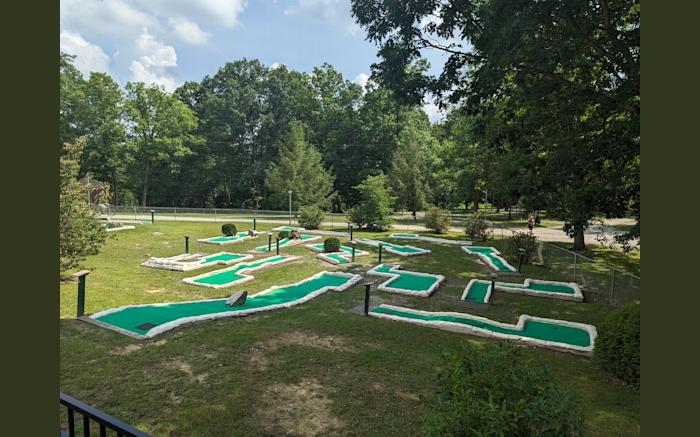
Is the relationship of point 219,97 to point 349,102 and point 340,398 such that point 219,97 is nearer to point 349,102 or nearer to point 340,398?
point 349,102

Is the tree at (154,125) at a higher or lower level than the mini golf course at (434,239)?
higher

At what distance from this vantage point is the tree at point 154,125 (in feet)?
144

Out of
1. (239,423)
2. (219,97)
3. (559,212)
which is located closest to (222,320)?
(239,423)

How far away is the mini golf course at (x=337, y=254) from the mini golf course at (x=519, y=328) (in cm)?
637

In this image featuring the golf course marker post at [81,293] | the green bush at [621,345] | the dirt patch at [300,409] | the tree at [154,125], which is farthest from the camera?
the tree at [154,125]

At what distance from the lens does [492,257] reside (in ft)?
56.4

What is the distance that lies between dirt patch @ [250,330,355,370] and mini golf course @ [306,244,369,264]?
315 inches

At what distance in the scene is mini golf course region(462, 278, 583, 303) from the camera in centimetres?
1093

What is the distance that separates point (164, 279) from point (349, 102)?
40821 mm

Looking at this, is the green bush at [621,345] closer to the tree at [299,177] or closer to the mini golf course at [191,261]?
the mini golf course at [191,261]

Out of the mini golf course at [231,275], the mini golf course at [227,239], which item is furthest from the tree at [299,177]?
the mini golf course at [231,275]

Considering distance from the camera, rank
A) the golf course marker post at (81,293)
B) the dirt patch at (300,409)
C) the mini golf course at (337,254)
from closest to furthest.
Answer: the dirt patch at (300,409), the golf course marker post at (81,293), the mini golf course at (337,254)

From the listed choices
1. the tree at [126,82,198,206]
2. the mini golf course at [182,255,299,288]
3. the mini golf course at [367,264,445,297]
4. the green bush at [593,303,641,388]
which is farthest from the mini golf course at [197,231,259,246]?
the tree at [126,82,198,206]

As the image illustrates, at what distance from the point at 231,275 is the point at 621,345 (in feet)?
37.4
